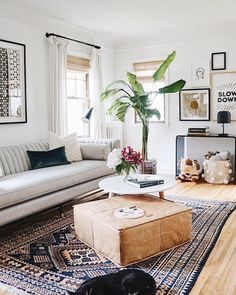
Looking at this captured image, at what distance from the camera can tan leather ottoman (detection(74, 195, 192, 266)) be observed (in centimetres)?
262

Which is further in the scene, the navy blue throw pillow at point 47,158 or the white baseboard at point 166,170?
the white baseboard at point 166,170

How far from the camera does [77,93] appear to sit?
586 cm

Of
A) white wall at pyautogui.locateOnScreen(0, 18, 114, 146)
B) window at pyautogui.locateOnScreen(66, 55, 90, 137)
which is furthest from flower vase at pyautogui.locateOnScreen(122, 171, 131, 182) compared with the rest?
window at pyautogui.locateOnScreen(66, 55, 90, 137)

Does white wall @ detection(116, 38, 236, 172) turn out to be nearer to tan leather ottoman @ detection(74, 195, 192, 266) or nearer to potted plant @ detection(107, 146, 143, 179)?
potted plant @ detection(107, 146, 143, 179)

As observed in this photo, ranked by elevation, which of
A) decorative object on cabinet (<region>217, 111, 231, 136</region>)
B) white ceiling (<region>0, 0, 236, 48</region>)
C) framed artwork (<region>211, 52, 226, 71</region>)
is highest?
white ceiling (<region>0, 0, 236, 48</region>)

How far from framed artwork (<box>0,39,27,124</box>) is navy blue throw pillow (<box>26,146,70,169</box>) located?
601 mm

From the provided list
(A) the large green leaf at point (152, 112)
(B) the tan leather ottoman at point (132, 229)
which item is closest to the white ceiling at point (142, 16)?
(A) the large green leaf at point (152, 112)

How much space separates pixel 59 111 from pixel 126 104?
1.13 metres

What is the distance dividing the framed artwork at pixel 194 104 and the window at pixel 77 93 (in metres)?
1.64

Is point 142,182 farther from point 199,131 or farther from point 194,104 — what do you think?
point 194,104

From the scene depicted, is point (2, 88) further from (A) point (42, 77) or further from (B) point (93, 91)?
(B) point (93, 91)

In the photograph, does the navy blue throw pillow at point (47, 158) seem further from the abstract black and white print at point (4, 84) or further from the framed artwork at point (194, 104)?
the framed artwork at point (194, 104)

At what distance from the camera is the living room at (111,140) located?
269 centimetres

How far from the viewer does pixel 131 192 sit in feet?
10.6
